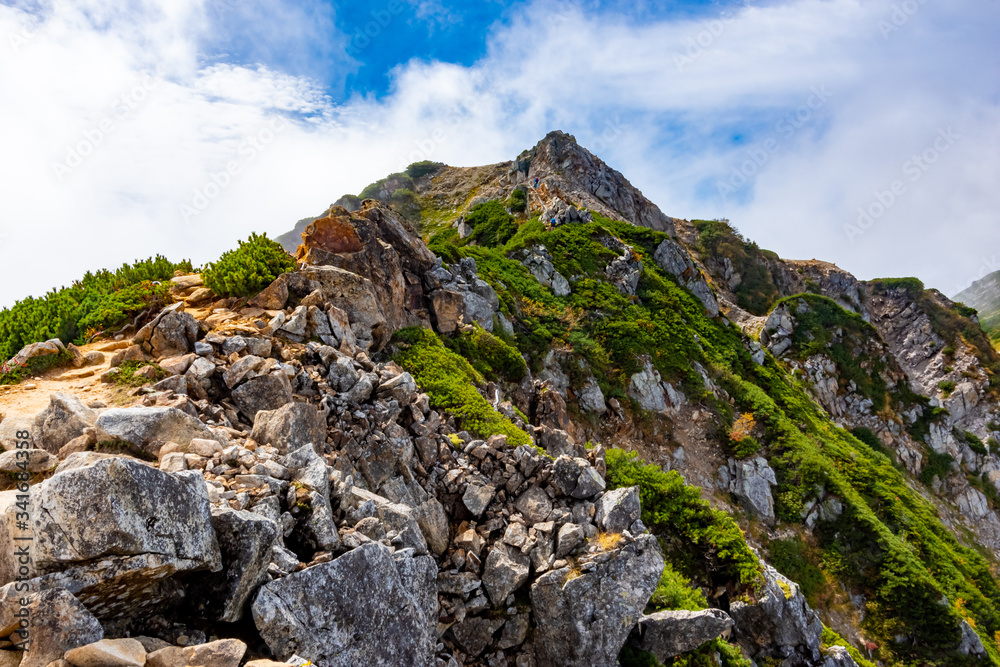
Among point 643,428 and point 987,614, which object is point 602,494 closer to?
point 643,428

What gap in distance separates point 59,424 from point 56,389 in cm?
287

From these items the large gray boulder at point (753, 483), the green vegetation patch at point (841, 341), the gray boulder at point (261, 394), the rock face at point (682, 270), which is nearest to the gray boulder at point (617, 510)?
the gray boulder at point (261, 394)

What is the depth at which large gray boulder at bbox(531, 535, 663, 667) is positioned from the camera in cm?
885

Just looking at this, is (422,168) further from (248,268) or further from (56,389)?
(56,389)

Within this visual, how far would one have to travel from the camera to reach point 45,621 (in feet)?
13.2

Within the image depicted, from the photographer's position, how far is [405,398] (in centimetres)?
1107

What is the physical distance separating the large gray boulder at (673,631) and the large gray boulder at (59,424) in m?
10.9

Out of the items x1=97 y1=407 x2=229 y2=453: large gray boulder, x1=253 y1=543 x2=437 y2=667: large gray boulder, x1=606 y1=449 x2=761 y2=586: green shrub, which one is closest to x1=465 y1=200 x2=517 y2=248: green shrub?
x1=606 y1=449 x2=761 y2=586: green shrub

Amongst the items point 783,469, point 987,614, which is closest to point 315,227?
point 783,469

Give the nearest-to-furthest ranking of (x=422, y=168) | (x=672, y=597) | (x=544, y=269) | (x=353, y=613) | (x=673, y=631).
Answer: (x=353, y=613) < (x=673, y=631) < (x=672, y=597) < (x=544, y=269) < (x=422, y=168)

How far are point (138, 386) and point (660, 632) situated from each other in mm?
11875

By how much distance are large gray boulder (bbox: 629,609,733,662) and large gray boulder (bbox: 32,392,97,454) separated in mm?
10917

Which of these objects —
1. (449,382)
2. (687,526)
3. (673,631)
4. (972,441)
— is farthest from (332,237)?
(972,441)

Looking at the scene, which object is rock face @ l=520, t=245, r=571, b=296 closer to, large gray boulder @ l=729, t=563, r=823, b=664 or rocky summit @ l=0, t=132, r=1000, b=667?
rocky summit @ l=0, t=132, r=1000, b=667
